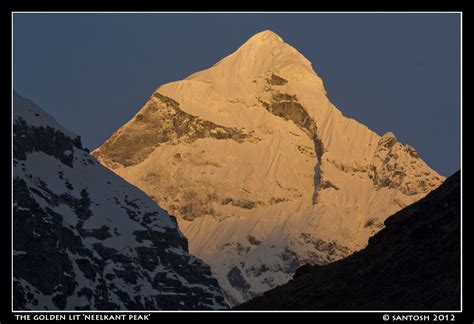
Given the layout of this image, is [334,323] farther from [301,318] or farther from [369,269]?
[369,269]

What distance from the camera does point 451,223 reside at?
159125 mm

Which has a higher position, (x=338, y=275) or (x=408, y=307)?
(x=338, y=275)

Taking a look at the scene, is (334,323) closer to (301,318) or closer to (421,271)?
(301,318)

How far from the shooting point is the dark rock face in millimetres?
146125

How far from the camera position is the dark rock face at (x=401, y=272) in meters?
146

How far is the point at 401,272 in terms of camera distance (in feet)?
508
